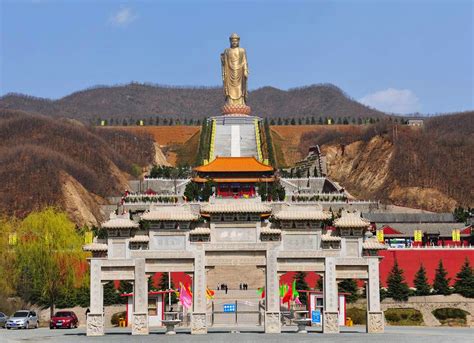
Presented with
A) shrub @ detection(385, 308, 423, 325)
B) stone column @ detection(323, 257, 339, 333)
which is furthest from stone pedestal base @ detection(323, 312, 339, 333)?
shrub @ detection(385, 308, 423, 325)

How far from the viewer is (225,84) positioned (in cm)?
9775

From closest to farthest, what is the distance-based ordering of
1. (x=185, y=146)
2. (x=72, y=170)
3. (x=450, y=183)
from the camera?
(x=72, y=170) → (x=450, y=183) → (x=185, y=146)

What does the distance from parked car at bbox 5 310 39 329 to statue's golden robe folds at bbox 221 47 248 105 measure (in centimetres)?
5710

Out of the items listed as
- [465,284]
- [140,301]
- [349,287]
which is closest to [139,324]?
[140,301]

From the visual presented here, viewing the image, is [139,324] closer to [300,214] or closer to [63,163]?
[300,214]

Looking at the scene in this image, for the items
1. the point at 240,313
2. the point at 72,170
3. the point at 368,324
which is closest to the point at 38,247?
the point at 240,313

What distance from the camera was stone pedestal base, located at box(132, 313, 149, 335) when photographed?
124ft

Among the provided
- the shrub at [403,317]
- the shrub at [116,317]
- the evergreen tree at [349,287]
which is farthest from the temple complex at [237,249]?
the evergreen tree at [349,287]

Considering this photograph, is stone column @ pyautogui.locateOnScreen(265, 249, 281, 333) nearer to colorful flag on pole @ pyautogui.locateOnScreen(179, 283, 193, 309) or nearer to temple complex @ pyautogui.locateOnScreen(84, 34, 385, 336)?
temple complex @ pyautogui.locateOnScreen(84, 34, 385, 336)

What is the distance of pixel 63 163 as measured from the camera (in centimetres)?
8912

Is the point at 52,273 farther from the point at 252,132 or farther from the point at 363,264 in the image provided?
the point at 252,132

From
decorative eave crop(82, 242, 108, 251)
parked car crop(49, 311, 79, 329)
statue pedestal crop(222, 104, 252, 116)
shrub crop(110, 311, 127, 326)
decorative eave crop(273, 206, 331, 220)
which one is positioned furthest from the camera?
statue pedestal crop(222, 104, 252, 116)

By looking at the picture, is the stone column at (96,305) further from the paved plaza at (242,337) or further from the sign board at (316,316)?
the sign board at (316,316)

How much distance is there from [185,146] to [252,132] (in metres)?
19.5
